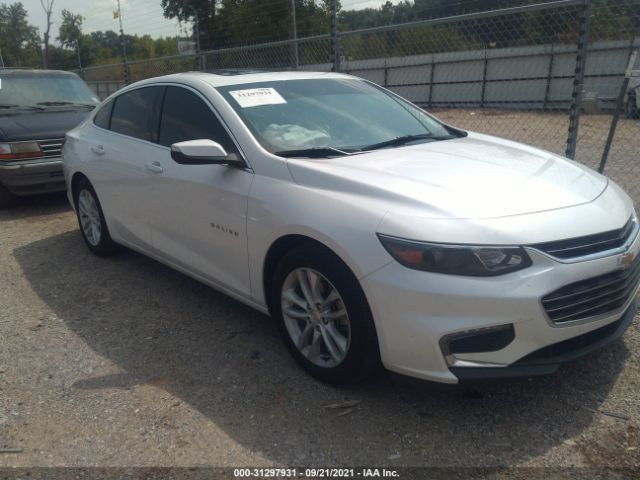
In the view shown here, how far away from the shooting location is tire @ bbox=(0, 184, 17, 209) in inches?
289

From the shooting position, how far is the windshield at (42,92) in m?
7.91

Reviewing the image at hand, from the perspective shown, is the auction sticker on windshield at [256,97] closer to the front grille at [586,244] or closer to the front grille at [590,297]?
the front grille at [586,244]

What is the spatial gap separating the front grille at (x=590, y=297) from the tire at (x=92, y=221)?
3850 mm

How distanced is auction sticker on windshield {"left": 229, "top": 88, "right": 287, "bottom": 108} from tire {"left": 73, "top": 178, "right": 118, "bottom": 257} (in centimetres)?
199

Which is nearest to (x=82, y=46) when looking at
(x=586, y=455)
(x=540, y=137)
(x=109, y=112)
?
(x=540, y=137)

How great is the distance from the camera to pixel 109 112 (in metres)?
4.92

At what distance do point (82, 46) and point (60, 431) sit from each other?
70313 mm

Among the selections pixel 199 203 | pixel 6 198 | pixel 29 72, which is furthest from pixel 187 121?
pixel 29 72

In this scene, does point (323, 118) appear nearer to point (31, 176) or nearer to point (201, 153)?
point (201, 153)

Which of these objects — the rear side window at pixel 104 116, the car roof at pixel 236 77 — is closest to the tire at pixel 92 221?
the rear side window at pixel 104 116

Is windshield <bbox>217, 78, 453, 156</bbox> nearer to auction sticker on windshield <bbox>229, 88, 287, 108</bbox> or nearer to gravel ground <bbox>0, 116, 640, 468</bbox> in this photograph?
auction sticker on windshield <bbox>229, 88, 287, 108</bbox>

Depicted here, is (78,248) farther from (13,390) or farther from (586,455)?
(586,455)

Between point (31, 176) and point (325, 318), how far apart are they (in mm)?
5538

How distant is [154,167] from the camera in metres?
3.97
